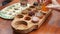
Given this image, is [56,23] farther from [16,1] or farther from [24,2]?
[16,1]

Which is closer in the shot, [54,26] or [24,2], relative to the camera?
[54,26]

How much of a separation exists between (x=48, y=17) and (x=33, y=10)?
5.9 inches

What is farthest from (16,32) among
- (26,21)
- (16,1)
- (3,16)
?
(16,1)

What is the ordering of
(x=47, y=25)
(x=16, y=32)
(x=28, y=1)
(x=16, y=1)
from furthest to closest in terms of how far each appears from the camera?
(x=16, y=1), (x=28, y=1), (x=47, y=25), (x=16, y=32)

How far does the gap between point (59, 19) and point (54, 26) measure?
12 cm

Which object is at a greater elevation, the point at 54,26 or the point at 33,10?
the point at 33,10

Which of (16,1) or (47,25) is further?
(16,1)

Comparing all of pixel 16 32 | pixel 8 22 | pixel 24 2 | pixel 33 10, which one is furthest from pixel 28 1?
pixel 16 32

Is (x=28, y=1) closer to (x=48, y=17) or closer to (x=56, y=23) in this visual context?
(x=48, y=17)

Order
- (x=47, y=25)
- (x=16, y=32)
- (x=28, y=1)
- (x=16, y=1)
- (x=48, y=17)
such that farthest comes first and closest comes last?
(x=16, y=1)
(x=28, y=1)
(x=48, y=17)
(x=47, y=25)
(x=16, y=32)

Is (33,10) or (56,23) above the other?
(33,10)

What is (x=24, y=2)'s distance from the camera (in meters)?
1.09

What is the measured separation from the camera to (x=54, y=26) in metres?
0.90

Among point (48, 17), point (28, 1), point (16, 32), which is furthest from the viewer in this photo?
point (28, 1)
